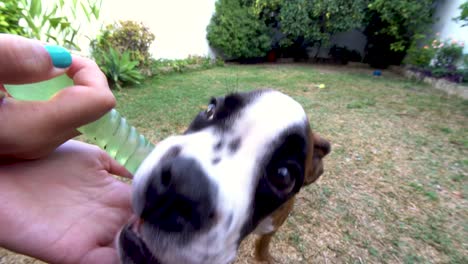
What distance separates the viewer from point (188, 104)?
18.3ft

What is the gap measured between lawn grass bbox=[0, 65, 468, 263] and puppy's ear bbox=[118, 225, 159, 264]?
56.5 inches

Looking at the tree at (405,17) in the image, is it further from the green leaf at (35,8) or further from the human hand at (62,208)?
the human hand at (62,208)

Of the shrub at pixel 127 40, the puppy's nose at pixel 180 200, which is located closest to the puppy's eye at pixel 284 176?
the puppy's nose at pixel 180 200

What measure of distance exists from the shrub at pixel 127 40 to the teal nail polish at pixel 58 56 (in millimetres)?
5964

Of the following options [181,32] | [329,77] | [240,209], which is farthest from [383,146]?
[181,32]

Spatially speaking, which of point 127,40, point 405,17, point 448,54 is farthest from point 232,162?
point 405,17

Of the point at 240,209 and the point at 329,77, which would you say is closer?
the point at 240,209

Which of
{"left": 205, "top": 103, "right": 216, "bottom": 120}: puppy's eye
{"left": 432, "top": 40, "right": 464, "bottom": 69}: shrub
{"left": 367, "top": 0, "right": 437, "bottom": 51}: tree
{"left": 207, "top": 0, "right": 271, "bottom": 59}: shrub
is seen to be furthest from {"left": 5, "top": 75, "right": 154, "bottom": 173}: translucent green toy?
{"left": 367, "top": 0, "right": 437, "bottom": 51}: tree

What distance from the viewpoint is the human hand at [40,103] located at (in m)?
0.98

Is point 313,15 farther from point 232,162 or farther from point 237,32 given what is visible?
point 232,162

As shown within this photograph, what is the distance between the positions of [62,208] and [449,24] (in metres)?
13.0

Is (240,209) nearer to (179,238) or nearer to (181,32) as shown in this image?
(179,238)

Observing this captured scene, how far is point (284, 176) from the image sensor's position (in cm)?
155

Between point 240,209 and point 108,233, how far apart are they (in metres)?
0.68
